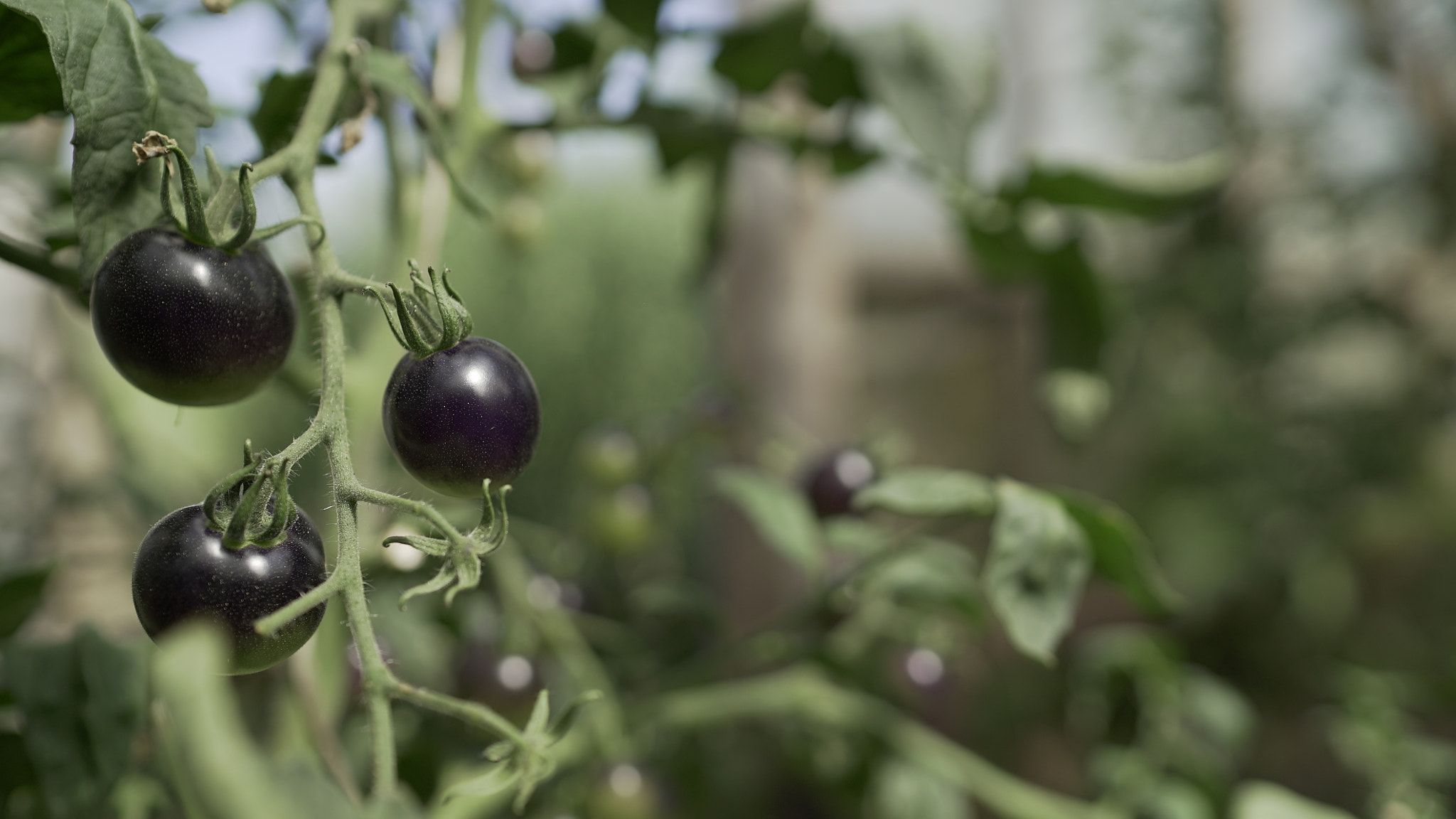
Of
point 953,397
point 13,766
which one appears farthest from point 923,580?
point 953,397

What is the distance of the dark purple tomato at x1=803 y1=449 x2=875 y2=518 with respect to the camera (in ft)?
1.92

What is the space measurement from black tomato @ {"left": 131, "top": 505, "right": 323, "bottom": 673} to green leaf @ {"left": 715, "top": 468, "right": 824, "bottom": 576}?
403mm

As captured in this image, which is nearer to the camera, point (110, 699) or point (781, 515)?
point (110, 699)

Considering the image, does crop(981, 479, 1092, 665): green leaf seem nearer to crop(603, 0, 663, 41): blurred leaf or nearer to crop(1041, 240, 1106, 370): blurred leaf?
crop(1041, 240, 1106, 370): blurred leaf

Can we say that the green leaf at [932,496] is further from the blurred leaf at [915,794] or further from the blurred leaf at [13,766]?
the blurred leaf at [13,766]

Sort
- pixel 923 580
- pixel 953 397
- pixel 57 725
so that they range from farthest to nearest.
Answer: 1. pixel 953 397
2. pixel 923 580
3. pixel 57 725

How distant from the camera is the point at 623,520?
86 cm

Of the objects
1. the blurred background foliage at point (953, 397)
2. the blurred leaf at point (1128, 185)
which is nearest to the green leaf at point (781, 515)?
Answer: the blurred background foliage at point (953, 397)

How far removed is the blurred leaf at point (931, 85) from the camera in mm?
534

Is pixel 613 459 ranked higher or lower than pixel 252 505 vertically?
lower

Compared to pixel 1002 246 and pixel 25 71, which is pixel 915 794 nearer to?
pixel 1002 246

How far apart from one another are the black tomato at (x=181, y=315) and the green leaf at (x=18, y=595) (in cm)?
23

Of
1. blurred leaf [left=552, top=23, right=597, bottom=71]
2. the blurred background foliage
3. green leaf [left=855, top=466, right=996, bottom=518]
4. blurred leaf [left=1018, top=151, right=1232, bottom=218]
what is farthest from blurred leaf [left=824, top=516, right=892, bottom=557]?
blurred leaf [left=552, top=23, right=597, bottom=71]

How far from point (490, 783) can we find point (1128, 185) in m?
0.47
